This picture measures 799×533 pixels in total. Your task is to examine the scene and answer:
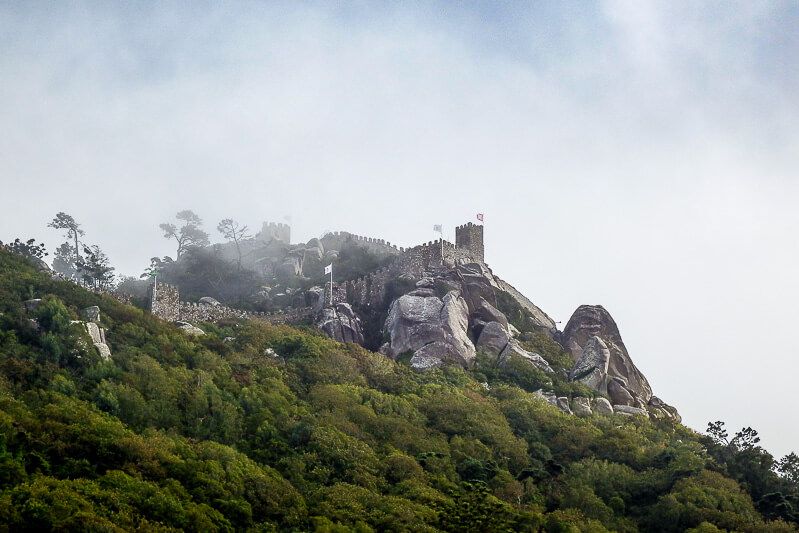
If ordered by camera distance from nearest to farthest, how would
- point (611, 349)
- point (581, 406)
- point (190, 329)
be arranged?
1. point (581, 406)
2. point (190, 329)
3. point (611, 349)

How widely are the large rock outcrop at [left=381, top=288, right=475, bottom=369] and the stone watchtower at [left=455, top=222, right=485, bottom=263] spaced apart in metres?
12.1

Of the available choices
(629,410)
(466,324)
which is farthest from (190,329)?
(629,410)

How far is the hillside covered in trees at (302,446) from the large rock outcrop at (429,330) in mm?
2232

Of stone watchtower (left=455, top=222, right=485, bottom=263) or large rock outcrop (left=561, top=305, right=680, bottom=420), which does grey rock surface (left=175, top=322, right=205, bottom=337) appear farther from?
stone watchtower (left=455, top=222, right=485, bottom=263)

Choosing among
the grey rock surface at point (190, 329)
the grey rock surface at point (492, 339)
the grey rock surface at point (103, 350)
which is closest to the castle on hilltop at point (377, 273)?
the grey rock surface at point (190, 329)

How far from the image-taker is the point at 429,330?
68.4m

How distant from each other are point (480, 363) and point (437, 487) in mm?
21973

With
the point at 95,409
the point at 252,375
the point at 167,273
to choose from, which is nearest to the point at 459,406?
the point at 252,375

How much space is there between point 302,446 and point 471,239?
132 feet

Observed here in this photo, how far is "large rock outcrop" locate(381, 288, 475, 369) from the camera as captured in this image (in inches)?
2630

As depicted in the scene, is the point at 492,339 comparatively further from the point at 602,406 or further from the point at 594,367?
the point at 602,406

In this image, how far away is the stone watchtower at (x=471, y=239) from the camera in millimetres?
84000

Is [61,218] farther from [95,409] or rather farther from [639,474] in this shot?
[639,474]

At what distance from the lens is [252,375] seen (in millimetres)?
55500
